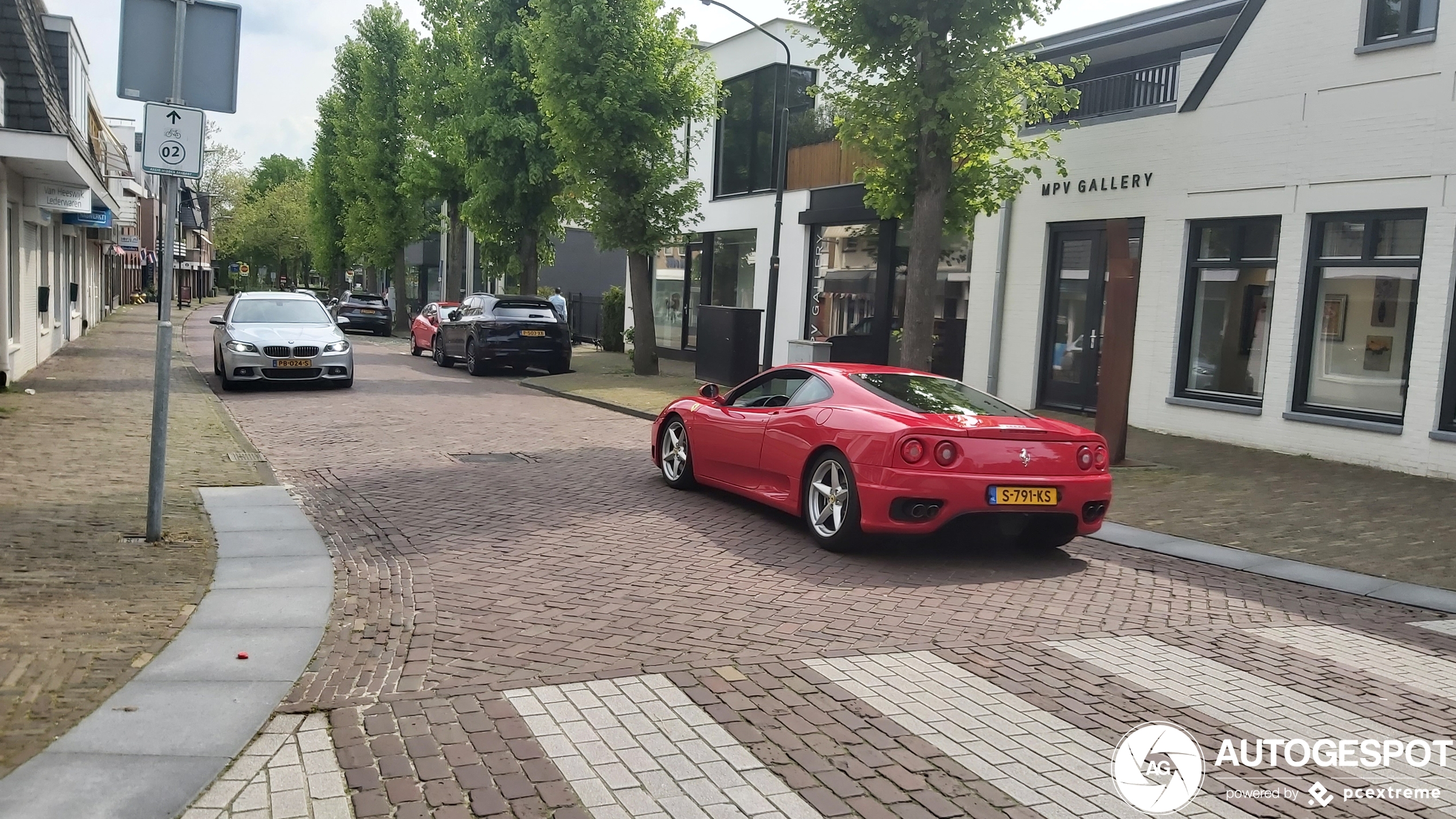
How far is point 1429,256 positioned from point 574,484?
8997 mm

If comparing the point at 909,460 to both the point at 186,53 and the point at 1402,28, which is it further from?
the point at 1402,28

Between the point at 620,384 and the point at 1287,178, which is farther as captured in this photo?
the point at 620,384

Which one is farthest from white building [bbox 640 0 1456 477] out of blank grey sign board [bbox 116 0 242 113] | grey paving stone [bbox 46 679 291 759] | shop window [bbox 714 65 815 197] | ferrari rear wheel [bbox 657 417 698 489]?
grey paving stone [bbox 46 679 291 759]

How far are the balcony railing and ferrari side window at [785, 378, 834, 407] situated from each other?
9.19 m

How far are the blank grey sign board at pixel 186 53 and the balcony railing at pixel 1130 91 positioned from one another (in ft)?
39.7

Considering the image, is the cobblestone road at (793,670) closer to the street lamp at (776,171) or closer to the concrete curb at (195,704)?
the concrete curb at (195,704)

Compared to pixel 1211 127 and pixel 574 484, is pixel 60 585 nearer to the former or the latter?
pixel 574 484

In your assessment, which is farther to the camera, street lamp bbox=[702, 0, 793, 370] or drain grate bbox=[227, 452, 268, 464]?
street lamp bbox=[702, 0, 793, 370]

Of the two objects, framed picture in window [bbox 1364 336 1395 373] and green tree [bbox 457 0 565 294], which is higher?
green tree [bbox 457 0 565 294]

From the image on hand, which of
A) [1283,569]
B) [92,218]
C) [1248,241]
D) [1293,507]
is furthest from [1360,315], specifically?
[92,218]

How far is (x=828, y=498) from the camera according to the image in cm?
755

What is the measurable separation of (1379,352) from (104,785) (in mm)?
12689

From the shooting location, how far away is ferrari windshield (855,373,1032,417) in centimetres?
763

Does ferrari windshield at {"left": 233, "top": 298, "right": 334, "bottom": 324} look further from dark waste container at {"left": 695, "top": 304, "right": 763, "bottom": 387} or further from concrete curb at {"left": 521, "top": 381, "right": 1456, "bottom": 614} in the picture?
concrete curb at {"left": 521, "top": 381, "right": 1456, "bottom": 614}
